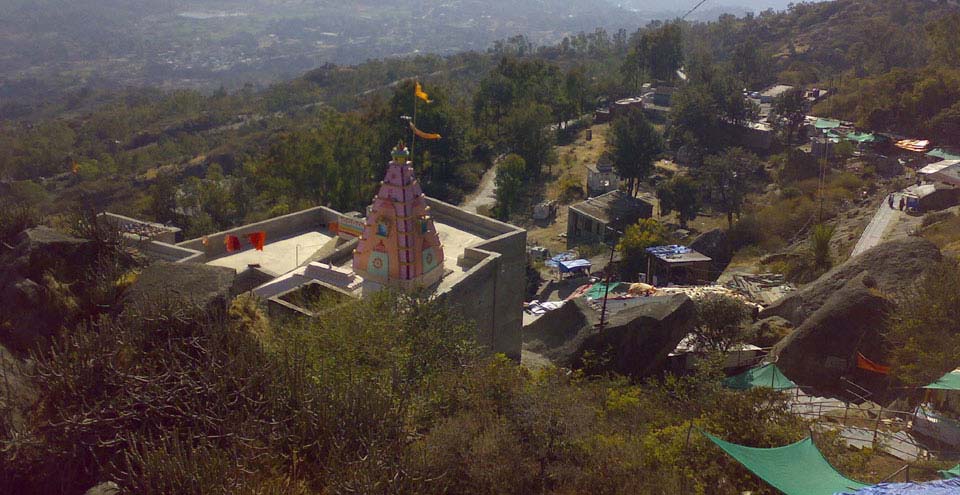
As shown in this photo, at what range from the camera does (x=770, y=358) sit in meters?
17.9

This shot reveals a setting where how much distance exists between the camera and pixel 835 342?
1725 cm

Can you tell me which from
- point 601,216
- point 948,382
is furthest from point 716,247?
point 948,382

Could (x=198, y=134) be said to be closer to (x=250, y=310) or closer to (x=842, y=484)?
(x=250, y=310)

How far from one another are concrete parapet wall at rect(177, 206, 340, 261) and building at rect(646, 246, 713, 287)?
15102 millimetres

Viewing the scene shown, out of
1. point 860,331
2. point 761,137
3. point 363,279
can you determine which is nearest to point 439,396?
point 363,279

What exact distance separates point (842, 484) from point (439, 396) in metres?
5.54

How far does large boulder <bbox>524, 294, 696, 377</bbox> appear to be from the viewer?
655 inches

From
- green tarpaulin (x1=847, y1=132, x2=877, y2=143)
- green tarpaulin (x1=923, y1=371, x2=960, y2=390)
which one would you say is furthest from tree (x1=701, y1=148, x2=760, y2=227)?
green tarpaulin (x1=923, y1=371, x2=960, y2=390)

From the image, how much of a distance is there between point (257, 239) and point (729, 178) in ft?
98.3

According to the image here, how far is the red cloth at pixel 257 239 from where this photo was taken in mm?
16828

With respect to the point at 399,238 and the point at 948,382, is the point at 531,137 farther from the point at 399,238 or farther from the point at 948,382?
the point at 948,382

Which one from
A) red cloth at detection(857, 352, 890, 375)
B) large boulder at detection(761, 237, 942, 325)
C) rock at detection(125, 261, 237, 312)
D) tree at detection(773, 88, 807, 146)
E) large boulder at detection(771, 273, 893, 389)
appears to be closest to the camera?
rock at detection(125, 261, 237, 312)

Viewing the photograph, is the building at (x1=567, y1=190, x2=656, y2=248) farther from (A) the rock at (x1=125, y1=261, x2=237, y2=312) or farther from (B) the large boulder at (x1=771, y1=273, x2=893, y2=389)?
(A) the rock at (x1=125, y1=261, x2=237, y2=312)

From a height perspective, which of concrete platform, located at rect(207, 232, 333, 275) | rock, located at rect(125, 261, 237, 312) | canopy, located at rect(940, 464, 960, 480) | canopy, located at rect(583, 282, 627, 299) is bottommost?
canopy, located at rect(583, 282, 627, 299)
